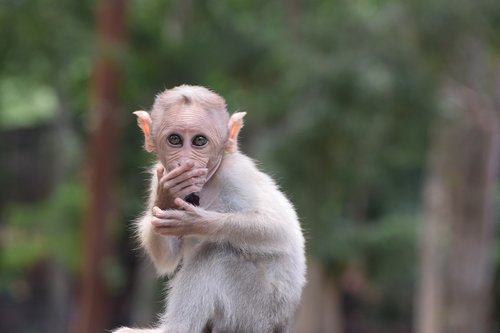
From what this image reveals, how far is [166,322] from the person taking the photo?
18.4 feet

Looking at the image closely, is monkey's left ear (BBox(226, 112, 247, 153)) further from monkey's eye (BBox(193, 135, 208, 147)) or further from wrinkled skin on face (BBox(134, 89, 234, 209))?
monkey's eye (BBox(193, 135, 208, 147))

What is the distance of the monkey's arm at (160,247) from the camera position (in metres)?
5.96

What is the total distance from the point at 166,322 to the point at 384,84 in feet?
42.2

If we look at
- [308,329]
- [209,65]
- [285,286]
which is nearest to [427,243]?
[308,329]

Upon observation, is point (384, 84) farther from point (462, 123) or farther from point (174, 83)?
point (174, 83)

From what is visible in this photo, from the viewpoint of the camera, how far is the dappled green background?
1861 cm

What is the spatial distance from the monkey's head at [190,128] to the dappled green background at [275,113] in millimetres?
9465

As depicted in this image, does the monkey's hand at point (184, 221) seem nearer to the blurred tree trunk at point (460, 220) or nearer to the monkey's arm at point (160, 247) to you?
the monkey's arm at point (160, 247)

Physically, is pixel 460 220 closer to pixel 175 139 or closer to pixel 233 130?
pixel 233 130

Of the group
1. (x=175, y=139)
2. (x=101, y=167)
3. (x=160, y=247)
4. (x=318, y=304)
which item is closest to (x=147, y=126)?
(x=175, y=139)

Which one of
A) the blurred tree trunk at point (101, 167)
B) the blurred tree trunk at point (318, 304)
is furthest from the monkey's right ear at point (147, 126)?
the blurred tree trunk at point (318, 304)

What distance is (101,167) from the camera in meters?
20.4

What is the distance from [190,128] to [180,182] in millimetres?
274

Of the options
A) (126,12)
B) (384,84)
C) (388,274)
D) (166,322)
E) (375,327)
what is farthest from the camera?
(375,327)
